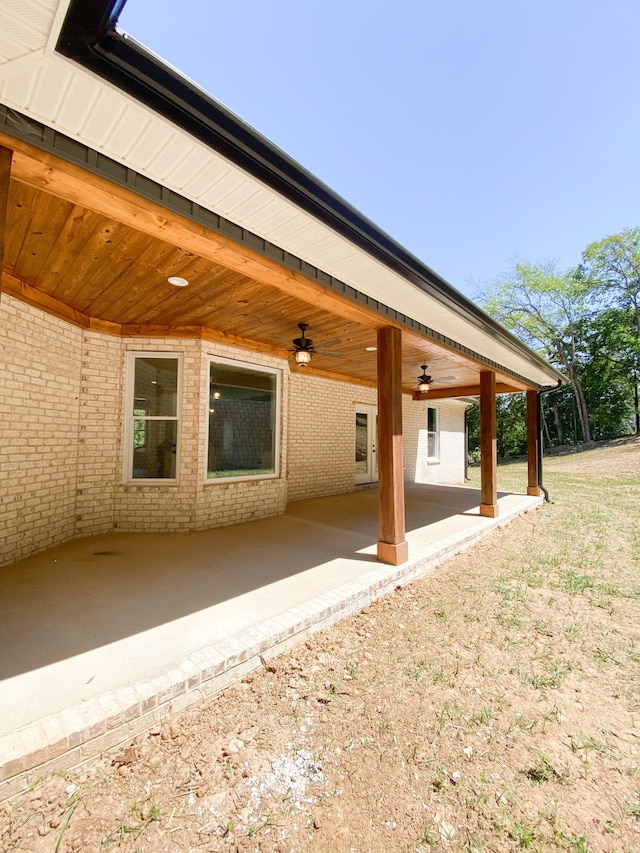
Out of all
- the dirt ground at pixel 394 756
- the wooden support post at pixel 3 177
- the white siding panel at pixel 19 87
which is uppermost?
the white siding panel at pixel 19 87

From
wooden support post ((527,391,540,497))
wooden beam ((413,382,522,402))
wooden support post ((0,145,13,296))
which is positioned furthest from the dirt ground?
wooden beam ((413,382,522,402))

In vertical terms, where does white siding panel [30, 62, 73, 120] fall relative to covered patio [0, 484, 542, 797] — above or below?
above

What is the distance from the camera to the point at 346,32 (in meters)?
Answer: 4.57

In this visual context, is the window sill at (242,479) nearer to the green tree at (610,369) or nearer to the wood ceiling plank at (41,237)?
→ the wood ceiling plank at (41,237)

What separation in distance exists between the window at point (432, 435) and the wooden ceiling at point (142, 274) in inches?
244

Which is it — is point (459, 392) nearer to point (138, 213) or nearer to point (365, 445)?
point (365, 445)

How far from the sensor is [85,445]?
428cm

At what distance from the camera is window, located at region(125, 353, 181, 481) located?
464cm

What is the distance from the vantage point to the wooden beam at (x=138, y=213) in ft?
5.32

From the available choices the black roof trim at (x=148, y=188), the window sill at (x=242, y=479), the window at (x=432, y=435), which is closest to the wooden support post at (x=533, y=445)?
the window at (x=432, y=435)

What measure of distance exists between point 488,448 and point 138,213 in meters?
6.10

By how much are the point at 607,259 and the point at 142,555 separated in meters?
28.9

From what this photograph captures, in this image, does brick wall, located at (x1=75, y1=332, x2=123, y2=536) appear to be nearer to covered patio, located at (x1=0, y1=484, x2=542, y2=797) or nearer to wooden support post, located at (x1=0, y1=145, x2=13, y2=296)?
covered patio, located at (x1=0, y1=484, x2=542, y2=797)

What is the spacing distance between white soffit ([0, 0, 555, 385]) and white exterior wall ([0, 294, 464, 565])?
95.8 inches
